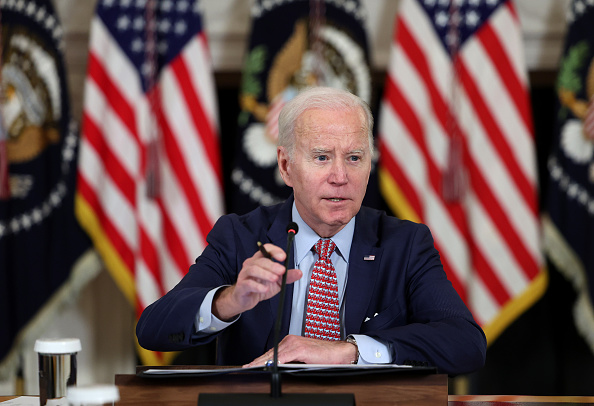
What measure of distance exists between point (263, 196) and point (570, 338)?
5.77 ft

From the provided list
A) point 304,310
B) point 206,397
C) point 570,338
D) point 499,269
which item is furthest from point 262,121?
point 206,397

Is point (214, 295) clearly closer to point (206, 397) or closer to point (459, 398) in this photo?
point (206, 397)

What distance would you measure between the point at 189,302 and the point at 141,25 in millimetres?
2104

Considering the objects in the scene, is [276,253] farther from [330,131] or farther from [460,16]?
[460,16]

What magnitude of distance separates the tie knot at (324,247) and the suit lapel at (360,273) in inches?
2.6

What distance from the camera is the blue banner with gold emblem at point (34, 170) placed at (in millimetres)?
3432

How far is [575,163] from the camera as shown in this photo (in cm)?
328

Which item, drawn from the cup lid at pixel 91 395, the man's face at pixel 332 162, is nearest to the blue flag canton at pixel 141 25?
the man's face at pixel 332 162

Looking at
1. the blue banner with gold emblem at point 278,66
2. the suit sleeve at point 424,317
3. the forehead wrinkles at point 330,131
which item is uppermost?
the blue banner with gold emblem at point 278,66

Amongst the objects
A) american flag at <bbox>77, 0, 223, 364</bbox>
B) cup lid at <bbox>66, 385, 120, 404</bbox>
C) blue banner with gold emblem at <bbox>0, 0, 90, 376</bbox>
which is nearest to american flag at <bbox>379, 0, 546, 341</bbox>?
american flag at <bbox>77, 0, 223, 364</bbox>

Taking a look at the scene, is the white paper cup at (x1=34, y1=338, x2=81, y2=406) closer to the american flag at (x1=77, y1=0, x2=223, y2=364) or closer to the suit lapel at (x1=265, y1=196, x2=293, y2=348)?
the suit lapel at (x1=265, y1=196, x2=293, y2=348)

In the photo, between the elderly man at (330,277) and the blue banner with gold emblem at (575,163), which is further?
the blue banner with gold emblem at (575,163)

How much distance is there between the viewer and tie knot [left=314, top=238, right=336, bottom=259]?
2.07m

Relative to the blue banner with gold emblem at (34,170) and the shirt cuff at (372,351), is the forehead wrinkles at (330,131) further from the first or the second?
the blue banner with gold emblem at (34,170)
